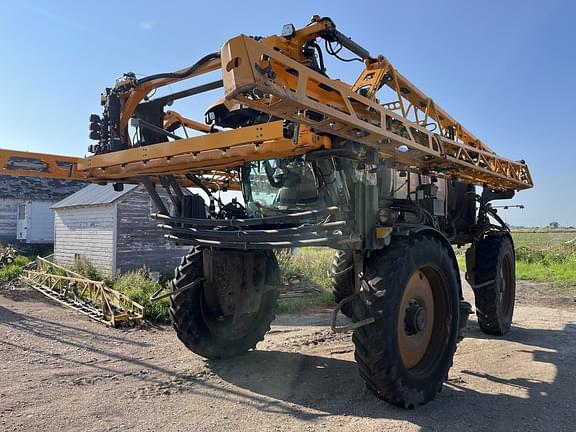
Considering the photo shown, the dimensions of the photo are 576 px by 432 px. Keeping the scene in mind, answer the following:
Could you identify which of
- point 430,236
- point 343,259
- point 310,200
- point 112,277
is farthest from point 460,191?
point 112,277

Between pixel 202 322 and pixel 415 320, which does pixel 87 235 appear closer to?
pixel 202 322

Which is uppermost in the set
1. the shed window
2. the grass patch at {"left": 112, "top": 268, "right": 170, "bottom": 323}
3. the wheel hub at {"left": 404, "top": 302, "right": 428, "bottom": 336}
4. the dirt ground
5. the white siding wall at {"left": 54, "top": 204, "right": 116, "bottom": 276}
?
the shed window

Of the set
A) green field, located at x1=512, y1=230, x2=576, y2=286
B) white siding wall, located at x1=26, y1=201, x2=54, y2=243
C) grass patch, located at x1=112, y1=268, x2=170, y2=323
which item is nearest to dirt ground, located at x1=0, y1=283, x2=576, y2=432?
grass patch, located at x1=112, y1=268, x2=170, y2=323

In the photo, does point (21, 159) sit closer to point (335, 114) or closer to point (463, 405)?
point (335, 114)

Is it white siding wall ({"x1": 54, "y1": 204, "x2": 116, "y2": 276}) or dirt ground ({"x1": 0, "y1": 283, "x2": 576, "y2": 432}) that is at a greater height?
white siding wall ({"x1": 54, "y1": 204, "x2": 116, "y2": 276})

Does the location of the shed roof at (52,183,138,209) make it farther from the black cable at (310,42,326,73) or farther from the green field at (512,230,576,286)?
the green field at (512,230,576,286)

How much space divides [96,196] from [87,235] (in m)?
1.58

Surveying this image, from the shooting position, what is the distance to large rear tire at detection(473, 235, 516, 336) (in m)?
8.36

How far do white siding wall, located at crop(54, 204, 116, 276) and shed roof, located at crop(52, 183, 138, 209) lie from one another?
190 mm

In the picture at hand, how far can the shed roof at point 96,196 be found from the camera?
17406 millimetres

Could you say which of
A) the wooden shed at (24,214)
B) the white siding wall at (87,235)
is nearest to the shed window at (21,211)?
the wooden shed at (24,214)

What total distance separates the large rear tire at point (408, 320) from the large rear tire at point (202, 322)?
1975mm

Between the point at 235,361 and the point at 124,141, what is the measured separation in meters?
3.10

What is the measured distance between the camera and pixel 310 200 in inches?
216
